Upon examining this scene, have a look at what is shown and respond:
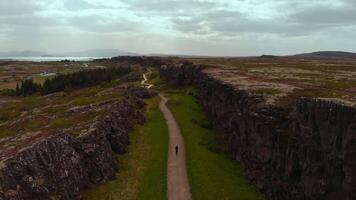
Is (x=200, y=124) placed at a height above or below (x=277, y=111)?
below

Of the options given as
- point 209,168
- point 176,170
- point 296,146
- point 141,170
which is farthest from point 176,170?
point 296,146

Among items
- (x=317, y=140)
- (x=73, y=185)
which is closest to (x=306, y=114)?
(x=317, y=140)

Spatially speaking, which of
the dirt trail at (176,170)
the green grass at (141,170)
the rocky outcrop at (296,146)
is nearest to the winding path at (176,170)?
the dirt trail at (176,170)

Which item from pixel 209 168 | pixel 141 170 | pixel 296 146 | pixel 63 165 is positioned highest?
pixel 296 146

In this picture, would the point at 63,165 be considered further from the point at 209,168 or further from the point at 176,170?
the point at 209,168

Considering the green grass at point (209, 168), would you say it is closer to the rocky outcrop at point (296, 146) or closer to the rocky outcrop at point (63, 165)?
the rocky outcrop at point (296, 146)

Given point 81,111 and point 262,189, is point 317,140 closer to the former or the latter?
point 262,189

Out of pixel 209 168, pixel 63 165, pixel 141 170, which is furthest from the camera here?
pixel 209 168
